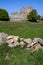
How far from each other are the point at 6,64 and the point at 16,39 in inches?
160

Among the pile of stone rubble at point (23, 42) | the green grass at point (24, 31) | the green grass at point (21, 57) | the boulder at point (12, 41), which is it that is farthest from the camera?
the green grass at point (24, 31)

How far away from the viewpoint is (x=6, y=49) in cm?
1214

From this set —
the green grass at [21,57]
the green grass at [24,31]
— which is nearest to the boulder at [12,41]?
the green grass at [21,57]

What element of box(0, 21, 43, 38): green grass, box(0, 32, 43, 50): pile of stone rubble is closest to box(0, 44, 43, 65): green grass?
box(0, 32, 43, 50): pile of stone rubble

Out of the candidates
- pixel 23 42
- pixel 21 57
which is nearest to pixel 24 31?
pixel 23 42

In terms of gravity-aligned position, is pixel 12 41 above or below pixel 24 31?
above

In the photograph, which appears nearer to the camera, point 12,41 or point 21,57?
point 21,57

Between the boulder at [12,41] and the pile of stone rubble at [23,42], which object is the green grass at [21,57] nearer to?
the pile of stone rubble at [23,42]

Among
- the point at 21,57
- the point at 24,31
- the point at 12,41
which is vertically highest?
the point at 12,41

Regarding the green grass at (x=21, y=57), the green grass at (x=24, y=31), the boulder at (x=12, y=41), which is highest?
the boulder at (x=12, y=41)

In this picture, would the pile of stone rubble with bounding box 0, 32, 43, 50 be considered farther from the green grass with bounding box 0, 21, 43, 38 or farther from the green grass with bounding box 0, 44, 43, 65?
the green grass with bounding box 0, 21, 43, 38

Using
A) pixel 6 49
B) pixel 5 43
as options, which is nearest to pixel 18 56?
pixel 6 49

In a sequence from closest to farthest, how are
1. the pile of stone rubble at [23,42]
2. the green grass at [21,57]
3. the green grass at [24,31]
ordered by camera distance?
the green grass at [21,57], the pile of stone rubble at [23,42], the green grass at [24,31]

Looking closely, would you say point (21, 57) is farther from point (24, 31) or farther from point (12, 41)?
point (24, 31)
